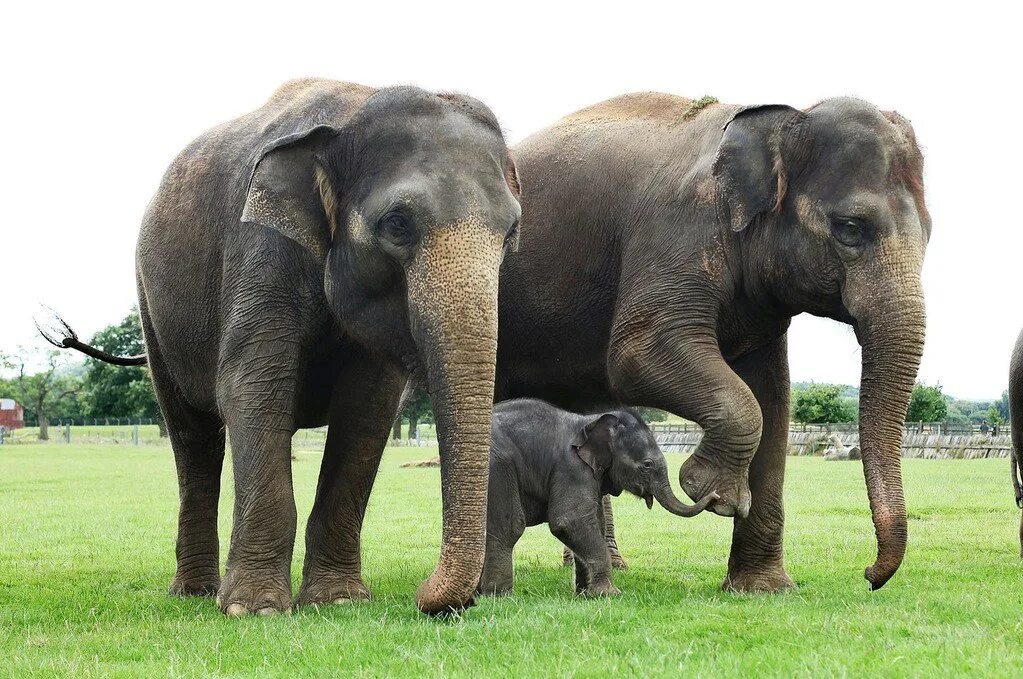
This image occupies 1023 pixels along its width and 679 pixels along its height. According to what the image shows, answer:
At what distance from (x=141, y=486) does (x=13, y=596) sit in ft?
49.8

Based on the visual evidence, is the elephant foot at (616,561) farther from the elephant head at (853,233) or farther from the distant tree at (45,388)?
the distant tree at (45,388)

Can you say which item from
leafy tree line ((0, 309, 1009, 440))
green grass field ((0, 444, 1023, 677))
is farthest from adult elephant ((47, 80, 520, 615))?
leafy tree line ((0, 309, 1009, 440))

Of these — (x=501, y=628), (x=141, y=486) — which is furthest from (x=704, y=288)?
(x=141, y=486)

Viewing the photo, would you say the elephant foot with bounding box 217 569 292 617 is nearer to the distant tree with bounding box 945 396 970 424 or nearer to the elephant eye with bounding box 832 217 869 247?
the elephant eye with bounding box 832 217 869 247

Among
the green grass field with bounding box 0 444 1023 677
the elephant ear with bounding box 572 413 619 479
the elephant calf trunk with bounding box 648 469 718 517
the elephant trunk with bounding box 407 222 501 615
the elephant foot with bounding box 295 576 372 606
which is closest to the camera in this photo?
the green grass field with bounding box 0 444 1023 677

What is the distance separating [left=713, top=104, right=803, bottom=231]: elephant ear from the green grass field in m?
2.19

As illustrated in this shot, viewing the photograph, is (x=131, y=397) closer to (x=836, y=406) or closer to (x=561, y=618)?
(x=836, y=406)

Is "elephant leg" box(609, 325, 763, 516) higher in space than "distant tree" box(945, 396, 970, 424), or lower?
lower

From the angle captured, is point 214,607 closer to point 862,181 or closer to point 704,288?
point 704,288

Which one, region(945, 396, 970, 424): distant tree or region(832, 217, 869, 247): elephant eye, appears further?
region(945, 396, 970, 424): distant tree

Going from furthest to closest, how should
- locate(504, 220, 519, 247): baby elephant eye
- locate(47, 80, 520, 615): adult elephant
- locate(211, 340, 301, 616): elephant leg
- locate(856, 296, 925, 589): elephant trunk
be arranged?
locate(211, 340, 301, 616): elephant leg → locate(856, 296, 925, 589): elephant trunk → locate(504, 220, 519, 247): baby elephant eye → locate(47, 80, 520, 615): adult elephant

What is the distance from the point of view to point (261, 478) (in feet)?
22.0

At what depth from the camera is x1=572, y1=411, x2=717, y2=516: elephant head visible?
7918 millimetres

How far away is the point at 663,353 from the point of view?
692cm
